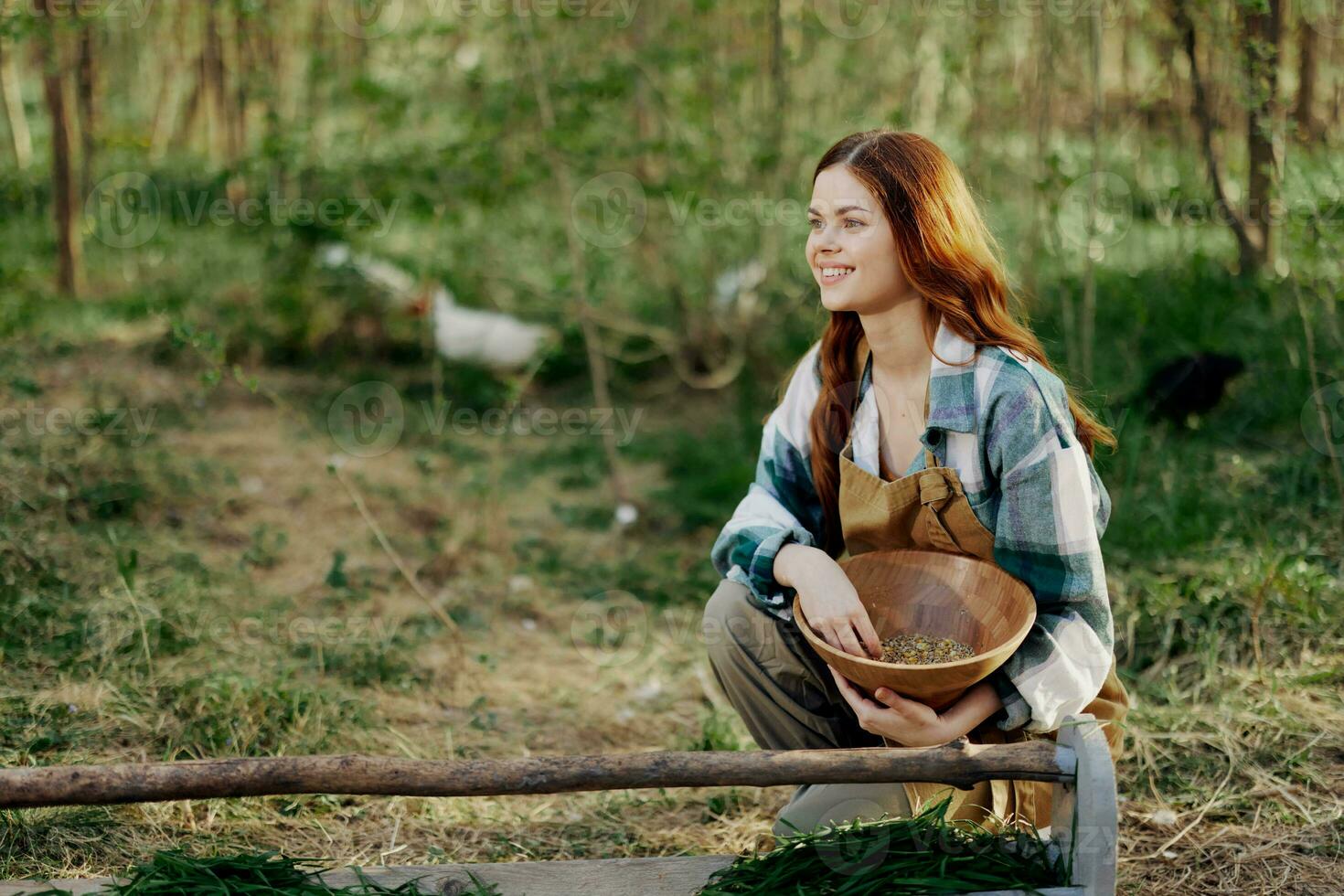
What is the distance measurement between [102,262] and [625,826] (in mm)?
5345

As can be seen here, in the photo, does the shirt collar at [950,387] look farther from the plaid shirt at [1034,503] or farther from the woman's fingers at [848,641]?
the woman's fingers at [848,641]

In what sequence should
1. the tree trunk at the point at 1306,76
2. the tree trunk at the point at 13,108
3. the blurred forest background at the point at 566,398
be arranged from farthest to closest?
the tree trunk at the point at 13,108, the tree trunk at the point at 1306,76, the blurred forest background at the point at 566,398

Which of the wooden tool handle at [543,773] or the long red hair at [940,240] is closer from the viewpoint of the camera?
the wooden tool handle at [543,773]

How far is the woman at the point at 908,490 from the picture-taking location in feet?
7.00

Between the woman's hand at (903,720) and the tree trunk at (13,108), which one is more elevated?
the tree trunk at (13,108)

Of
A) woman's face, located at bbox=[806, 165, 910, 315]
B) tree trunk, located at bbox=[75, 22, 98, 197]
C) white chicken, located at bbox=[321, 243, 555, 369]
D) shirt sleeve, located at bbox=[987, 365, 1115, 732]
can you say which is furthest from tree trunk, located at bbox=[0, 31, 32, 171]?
shirt sleeve, located at bbox=[987, 365, 1115, 732]

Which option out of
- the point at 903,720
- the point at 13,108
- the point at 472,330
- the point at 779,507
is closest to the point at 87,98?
the point at 13,108

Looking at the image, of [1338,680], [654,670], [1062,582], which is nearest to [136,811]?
[654,670]

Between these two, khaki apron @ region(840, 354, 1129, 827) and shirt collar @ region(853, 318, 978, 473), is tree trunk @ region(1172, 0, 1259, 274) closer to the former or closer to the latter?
shirt collar @ region(853, 318, 978, 473)

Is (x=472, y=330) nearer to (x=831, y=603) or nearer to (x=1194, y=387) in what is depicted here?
(x=1194, y=387)

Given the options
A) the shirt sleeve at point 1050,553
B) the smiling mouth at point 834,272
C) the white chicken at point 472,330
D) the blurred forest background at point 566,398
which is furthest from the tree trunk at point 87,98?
the shirt sleeve at point 1050,553

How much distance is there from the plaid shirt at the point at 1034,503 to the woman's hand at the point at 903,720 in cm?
14

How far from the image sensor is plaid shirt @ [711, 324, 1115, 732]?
83.5 inches

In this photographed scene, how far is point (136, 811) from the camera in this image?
8.25ft
